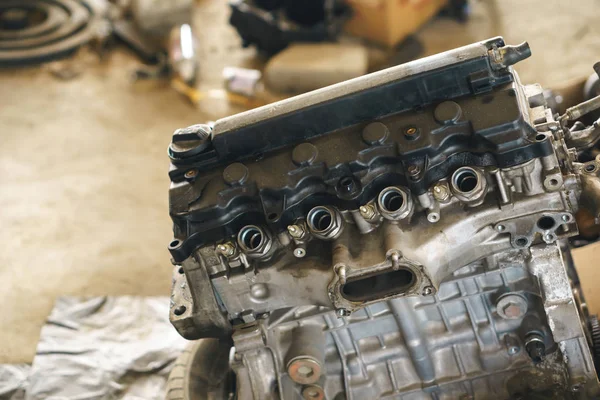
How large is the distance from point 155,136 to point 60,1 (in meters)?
2.47

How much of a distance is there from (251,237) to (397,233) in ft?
1.58

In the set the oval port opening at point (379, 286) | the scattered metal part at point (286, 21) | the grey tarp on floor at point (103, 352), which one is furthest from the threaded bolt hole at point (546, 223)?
the scattered metal part at point (286, 21)

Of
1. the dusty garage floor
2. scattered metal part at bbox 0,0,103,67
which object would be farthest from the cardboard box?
scattered metal part at bbox 0,0,103,67

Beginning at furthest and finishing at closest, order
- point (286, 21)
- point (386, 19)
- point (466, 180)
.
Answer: point (286, 21) < point (386, 19) < point (466, 180)

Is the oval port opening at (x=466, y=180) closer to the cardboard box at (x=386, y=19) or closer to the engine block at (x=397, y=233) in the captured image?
the engine block at (x=397, y=233)

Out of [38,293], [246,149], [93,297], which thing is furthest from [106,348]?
[246,149]

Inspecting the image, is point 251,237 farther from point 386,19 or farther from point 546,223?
point 386,19

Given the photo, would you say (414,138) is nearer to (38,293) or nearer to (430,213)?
(430,213)

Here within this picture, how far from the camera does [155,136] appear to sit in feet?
18.9

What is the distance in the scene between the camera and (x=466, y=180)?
7.76 feet

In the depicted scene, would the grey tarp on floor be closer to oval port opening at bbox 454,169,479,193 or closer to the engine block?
the engine block

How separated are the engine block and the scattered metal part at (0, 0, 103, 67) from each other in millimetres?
4740

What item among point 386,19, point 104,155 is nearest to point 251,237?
point 104,155

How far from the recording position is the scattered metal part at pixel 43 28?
6.82m
